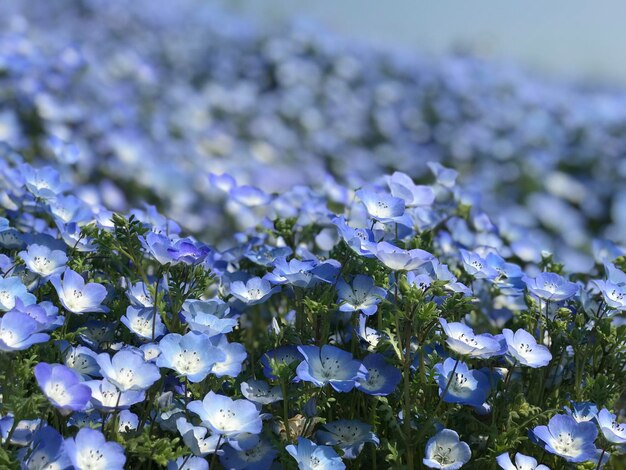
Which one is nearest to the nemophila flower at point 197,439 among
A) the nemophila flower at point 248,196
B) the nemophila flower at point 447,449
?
the nemophila flower at point 447,449

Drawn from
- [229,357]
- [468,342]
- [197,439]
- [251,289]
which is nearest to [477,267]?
[468,342]

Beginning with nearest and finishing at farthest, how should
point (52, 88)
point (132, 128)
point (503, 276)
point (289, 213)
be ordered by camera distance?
point (503, 276), point (289, 213), point (52, 88), point (132, 128)

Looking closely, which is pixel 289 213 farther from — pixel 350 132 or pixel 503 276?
pixel 350 132

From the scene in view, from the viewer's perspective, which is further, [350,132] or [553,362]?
[350,132]

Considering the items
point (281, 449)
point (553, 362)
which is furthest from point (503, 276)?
point (281, 449)

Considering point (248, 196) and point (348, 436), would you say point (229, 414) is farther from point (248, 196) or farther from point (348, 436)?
point (248, 196)
